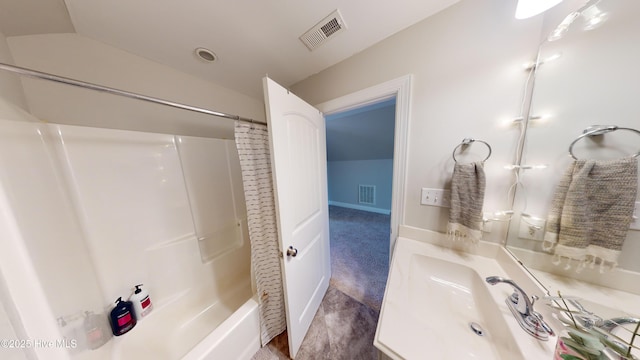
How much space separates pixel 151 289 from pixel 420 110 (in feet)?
7.20

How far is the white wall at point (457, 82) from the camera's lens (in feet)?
2.56

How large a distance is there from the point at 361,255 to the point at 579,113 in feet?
6.65

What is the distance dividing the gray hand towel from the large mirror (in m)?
0.18

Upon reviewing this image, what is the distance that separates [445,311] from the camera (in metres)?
0.73

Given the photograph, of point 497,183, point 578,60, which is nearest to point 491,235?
point 497,183

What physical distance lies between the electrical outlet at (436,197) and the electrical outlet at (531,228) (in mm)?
301

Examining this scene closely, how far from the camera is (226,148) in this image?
1438 millimetres

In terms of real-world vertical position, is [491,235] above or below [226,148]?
below

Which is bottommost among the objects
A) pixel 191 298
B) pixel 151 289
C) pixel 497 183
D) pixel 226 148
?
pixel 191 298

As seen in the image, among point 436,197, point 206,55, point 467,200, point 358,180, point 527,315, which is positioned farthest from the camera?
point 358,180

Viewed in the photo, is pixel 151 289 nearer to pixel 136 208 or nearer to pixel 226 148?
pixel 136 208

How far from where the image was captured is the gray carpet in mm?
1590

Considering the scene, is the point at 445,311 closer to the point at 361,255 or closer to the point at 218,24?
the point at 361,255

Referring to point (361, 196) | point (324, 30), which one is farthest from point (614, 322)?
point (361, 196)
